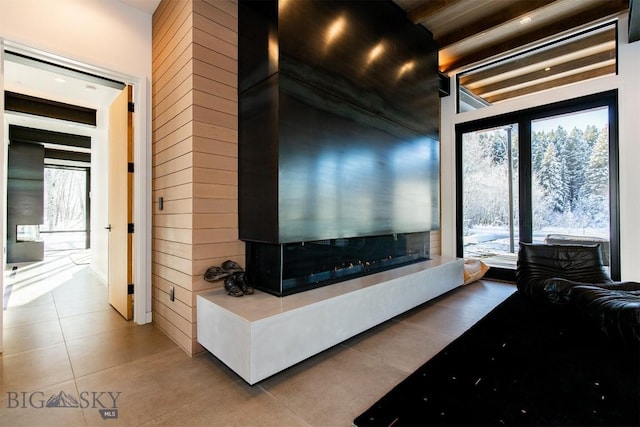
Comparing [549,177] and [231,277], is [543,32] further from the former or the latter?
[231,277]

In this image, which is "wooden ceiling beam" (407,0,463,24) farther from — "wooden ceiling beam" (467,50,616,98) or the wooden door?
the wooden door

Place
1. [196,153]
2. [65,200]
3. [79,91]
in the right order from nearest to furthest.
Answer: [196,153]
[79,91]
[65,200]

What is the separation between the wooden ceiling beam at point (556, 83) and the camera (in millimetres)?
3807

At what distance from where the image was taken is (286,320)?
192 cm

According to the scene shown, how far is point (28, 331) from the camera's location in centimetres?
273

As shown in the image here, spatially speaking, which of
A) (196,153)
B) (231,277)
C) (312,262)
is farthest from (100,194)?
(312,262)

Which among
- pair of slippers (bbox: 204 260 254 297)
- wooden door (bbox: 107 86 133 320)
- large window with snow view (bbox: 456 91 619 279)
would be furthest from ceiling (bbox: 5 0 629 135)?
pair of slippers (bbox: 204 260 254 297)

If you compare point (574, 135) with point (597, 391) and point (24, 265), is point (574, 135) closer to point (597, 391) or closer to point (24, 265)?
point (597, 391)

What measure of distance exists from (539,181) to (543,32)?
206cm

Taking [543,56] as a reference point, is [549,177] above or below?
below

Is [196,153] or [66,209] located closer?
[196,153]

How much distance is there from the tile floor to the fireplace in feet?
2.14

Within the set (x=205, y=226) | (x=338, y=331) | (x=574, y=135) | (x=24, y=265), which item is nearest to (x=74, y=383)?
(x=205, y=226)

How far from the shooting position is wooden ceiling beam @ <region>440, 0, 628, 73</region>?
139 inches
